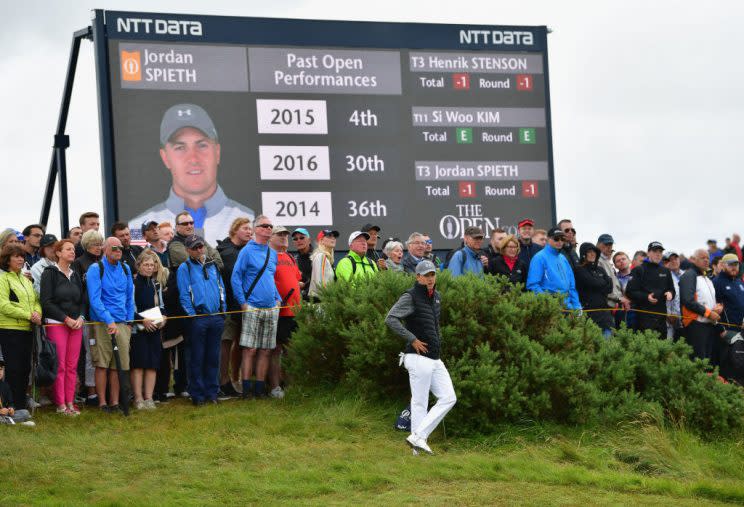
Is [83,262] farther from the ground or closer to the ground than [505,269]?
farther from the ground

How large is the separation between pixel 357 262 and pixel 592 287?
11.6 feet

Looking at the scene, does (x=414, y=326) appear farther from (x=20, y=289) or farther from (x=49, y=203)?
(x=49, y=203)

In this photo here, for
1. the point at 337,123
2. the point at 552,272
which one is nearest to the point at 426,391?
the point at 552,272

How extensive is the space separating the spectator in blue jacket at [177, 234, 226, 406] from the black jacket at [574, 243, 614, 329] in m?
5.37

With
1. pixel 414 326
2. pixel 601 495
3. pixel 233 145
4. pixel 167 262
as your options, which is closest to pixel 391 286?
pixel 414 326

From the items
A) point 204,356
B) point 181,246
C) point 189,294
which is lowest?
point 204,356

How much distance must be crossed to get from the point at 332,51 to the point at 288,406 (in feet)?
25.4

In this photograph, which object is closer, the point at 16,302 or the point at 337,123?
the point at 16,302

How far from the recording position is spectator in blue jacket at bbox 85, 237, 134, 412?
1438 cm

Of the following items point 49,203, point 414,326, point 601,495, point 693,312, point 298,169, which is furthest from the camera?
point 49,203

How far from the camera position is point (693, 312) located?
1898 centimetres

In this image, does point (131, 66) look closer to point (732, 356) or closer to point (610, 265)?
point (610, 265)

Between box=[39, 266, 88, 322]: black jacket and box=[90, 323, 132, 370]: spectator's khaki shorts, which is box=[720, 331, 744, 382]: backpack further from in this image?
box=[39, 266, 88, 322]: black jacket

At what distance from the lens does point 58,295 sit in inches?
555
